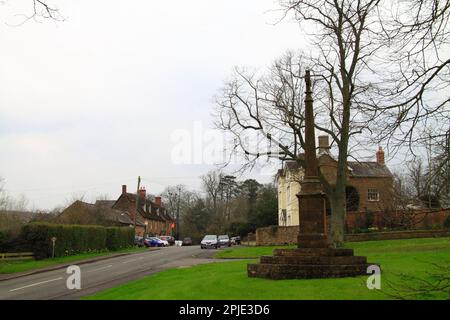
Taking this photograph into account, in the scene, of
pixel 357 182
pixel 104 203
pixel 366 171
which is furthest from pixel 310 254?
pixel 104 203

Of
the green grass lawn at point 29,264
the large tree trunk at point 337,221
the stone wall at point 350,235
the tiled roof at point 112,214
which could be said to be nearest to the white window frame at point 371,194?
the stone wall at point 350,235

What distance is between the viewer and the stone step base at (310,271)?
14250mm

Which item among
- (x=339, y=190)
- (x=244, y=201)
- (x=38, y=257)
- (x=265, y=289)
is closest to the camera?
(x=265, y=289)

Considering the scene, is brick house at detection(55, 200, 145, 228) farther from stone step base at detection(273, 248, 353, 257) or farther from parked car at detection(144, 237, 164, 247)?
stone step base at detection(273, 248, 353, 257)

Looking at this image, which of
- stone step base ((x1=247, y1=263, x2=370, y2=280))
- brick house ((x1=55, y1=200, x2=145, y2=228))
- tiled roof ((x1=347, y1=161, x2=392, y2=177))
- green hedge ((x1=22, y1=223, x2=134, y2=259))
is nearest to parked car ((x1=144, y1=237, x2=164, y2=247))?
brick house ((x1=55, y1=200, x2=145, y2=228))

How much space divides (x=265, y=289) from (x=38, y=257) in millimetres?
26591

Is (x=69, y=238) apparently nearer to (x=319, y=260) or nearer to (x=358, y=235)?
(x=358, y=235)

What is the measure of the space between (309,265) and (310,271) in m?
0.21

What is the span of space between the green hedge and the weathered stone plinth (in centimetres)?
2374

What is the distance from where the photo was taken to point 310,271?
14297mm

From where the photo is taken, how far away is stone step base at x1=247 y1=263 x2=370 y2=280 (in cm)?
1425
